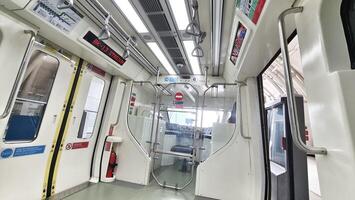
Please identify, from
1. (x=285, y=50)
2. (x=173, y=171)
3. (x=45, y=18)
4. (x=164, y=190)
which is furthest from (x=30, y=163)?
(x=173, y=171)

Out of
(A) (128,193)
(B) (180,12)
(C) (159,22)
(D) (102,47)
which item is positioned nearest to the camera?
(B) (180,12)

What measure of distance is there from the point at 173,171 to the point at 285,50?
4.66 meters

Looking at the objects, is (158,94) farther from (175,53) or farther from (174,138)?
(174,138)

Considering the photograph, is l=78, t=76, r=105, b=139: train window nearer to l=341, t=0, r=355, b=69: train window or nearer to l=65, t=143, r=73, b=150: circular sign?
l=65, t=143, r=73, b=150: circular sign

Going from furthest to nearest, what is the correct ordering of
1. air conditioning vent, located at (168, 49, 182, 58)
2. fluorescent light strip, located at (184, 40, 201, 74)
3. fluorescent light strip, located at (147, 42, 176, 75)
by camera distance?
air conditioning vent, located at (168, 49, 182, 58) → fluorescent light strip, located at (147, 42, 176, 75) → fluorescent light strip, located at (184, 40, 201, 74)

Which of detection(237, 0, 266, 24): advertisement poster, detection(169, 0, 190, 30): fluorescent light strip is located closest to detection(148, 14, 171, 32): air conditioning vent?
detection(169, 0, 190, 30): fluorescent light strip

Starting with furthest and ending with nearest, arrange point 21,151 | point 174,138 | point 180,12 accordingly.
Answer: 1. point 174,138
2. point 180,12
3. point 21,151

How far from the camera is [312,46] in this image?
87 cm

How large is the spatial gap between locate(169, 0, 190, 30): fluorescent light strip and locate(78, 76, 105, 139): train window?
80.6 inches

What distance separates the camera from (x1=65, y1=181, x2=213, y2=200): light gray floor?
2.73 m

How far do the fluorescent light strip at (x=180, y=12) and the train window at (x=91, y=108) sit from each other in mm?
2047

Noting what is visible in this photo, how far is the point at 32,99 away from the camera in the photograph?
220 cm

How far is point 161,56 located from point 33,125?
247cm

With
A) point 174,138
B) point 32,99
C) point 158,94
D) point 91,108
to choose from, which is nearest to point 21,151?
point 32,99
